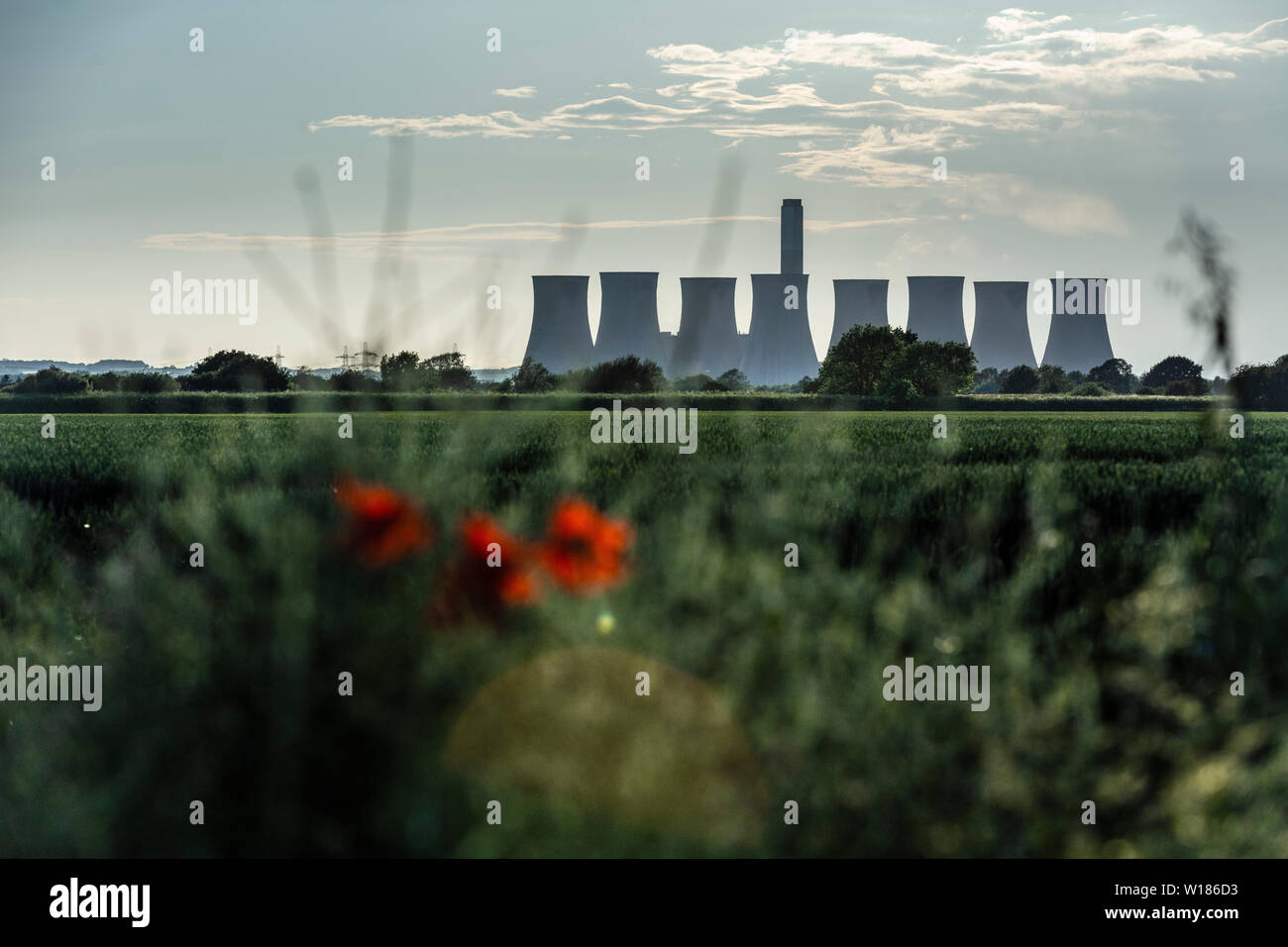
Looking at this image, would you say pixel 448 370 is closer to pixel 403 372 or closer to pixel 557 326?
pixel 403 372

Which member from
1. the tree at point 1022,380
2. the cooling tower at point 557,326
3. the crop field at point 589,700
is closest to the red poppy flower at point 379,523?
the crop field at point 589,700

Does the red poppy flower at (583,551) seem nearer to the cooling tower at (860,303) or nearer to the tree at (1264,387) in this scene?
the tree at (1264,387)

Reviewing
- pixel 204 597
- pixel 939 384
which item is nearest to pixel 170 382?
pixel 939 384

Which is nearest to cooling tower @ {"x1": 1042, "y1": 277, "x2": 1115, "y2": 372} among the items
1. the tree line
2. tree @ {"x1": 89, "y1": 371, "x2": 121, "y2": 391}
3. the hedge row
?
the tree line

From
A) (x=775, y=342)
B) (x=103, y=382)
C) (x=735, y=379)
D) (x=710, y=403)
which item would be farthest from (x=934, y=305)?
(x=103, y=382)

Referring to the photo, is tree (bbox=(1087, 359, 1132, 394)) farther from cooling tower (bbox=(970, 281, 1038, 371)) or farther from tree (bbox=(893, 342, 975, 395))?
tree (bbox=(893, 342, 975, 395))

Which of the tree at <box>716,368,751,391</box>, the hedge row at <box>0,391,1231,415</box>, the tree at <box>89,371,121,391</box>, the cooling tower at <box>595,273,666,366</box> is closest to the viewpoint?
the hedge row at <box>0,391,1231,415</box>
